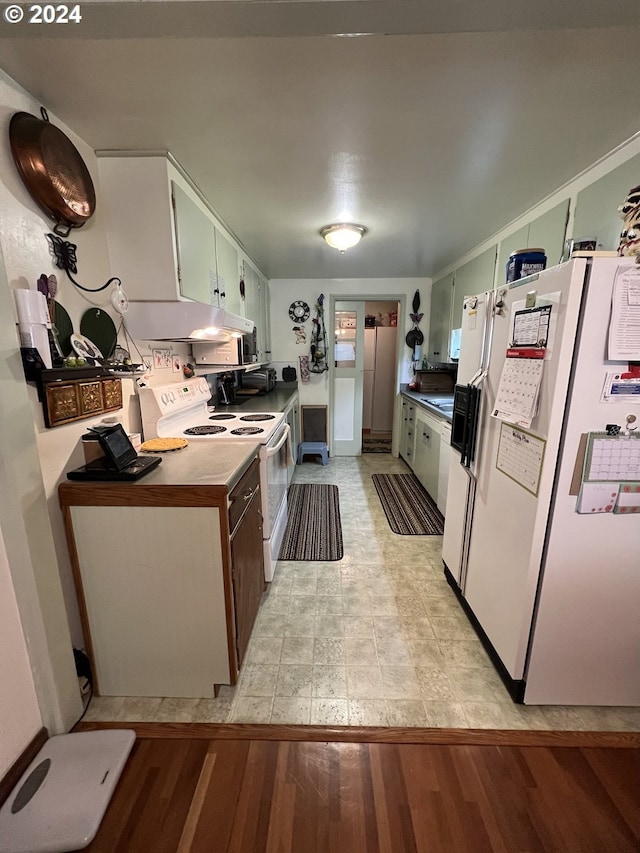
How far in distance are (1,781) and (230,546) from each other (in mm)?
975

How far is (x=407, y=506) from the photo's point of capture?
3189 mm

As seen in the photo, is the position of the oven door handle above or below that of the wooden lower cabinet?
above

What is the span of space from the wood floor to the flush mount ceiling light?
2.80 metres

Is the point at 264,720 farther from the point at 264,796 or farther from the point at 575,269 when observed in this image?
the point at 575,269

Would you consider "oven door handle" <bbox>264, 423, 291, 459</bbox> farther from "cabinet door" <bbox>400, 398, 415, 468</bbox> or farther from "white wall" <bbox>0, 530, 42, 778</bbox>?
"cabinet door" <bbox>400, 398, 415, 468</bbox>

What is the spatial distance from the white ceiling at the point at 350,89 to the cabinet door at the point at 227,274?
0.40m

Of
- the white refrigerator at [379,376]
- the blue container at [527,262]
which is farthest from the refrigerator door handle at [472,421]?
the white refrigerator at [379,376]

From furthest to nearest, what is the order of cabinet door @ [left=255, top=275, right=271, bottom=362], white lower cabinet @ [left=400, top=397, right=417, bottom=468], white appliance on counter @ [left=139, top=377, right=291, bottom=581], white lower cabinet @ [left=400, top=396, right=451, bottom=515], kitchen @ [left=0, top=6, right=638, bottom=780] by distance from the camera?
white lower cabinet @ [left=400, top=397, right=417, bottom=468]
cabinet door @ [left=255, top=275, right=271, bottom=362]
white lower cabinet @ [left=400, top=396, right=451, bottom=515]
white appliance on counter @ [left=139, top=377, right=291, bottom=581]
kitchen @ [left=0, top=6, right=638, bottom=780]

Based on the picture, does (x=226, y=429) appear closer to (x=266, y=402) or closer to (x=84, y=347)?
(x=84, y=347)

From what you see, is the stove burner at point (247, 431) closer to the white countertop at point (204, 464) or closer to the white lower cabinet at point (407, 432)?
the white countertop at point (204, 464)

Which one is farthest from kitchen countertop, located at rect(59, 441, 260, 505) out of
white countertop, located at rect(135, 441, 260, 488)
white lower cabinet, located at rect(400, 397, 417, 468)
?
white lower cabinet, located at rect(400, 397, 417, 468)

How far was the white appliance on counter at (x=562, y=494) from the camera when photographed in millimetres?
1100

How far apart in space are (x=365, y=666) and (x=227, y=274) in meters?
2.58

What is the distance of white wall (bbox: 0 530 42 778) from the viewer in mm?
1087
